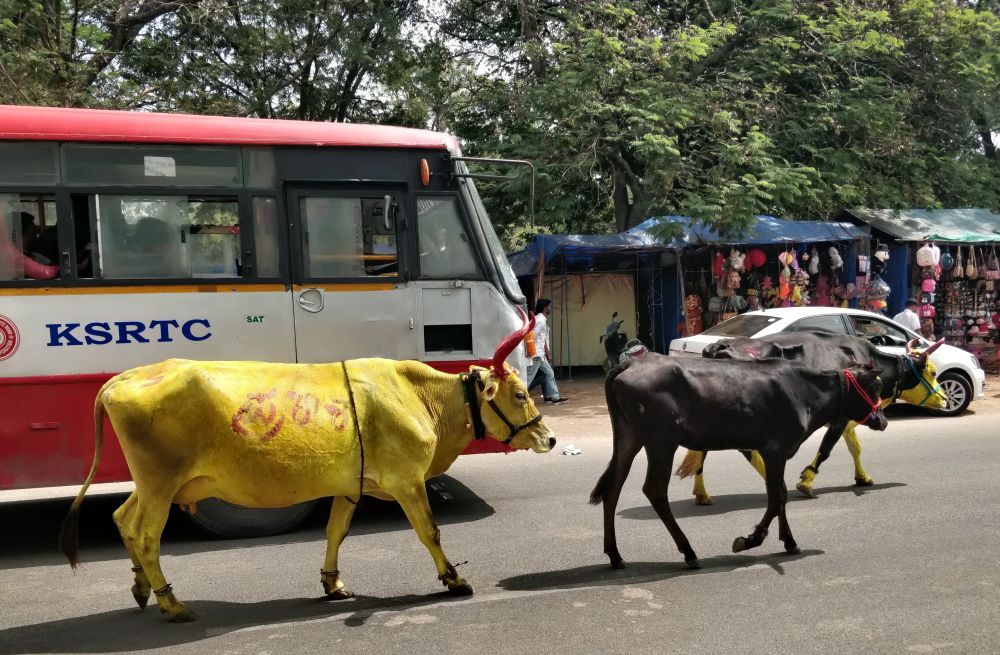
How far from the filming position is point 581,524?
249 inches

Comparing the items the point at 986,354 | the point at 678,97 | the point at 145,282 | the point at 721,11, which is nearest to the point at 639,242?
the point at 678,97

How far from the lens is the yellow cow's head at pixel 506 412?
4.92 meters

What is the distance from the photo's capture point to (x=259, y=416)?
4.43m

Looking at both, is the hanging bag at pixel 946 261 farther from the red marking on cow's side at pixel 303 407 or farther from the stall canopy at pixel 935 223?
the red marking on cow's side at pixel 303 407

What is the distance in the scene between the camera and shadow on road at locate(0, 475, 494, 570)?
6.01 metres

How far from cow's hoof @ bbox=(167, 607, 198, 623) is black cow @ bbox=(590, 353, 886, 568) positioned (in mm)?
2420

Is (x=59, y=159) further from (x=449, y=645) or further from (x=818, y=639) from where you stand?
(x=818, y=639)

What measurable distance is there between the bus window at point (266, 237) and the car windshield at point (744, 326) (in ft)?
21.6

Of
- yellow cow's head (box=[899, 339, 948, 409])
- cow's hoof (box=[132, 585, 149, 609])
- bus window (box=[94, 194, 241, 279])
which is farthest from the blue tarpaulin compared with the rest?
cow's hoof (box=[132, 585, 149, 609])

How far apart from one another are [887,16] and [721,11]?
9.49ft

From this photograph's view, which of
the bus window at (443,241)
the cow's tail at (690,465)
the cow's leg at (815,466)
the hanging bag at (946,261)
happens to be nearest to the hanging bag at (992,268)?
the hanging bag at (946,261)

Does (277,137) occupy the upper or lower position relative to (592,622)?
upper

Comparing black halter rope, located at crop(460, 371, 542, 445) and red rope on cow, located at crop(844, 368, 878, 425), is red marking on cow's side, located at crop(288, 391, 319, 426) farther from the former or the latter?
red rope on cow, located at crop(844, 368, 878, 425)

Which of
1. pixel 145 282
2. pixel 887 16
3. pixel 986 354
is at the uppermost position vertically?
pixel 887 16
